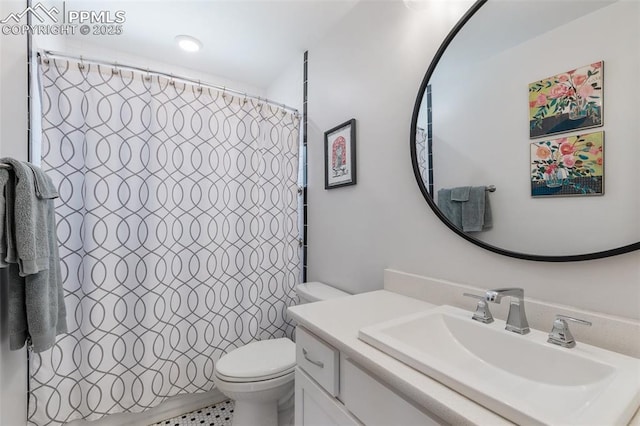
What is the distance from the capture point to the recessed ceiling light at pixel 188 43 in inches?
74.0

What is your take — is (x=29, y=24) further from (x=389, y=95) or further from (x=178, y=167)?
(x=389, y=95)

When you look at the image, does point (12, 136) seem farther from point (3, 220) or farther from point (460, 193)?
point (460, 193)

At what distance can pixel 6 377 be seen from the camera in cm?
103

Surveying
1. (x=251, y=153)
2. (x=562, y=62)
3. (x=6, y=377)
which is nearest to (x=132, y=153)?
(x=251, y=153)

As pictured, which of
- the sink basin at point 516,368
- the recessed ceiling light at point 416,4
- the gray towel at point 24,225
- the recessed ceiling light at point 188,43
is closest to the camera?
the sink basin at point 516,368

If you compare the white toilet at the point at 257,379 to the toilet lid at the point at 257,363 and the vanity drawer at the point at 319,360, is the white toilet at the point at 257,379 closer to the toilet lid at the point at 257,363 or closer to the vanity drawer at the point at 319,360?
the toilet lid at the point at 257,363

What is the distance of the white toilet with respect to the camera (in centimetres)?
132

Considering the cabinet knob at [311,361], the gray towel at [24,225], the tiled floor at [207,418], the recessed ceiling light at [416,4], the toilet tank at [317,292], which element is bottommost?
the tiled floor at [207,418]

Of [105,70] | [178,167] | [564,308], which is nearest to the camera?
[564,308]

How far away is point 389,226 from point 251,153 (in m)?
1.01

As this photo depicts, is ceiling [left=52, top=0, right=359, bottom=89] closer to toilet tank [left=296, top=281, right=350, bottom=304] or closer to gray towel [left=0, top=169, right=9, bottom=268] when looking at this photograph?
gray towel [left=0, top=169, right=9, bottom=268]

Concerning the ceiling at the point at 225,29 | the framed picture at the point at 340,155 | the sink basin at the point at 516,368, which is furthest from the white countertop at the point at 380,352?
the ceiling at the point at 225,29

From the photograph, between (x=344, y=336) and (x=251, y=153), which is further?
(x=251, y=153)

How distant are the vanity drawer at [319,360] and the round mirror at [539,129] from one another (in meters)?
0.63
